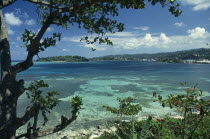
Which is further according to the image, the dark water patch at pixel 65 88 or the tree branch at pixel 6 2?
the dark water patch at pixel 65 88

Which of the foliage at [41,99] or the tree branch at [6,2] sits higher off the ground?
the tree branch at [6,2]

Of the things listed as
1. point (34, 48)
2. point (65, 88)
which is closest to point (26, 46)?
point (34, 48)

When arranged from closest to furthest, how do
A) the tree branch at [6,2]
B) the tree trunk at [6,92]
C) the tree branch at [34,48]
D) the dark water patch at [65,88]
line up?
the tree trunk at [6,92] → the tree branch at [6,2] → the tree branch at [34,48] → the dark water patch at [65,88]

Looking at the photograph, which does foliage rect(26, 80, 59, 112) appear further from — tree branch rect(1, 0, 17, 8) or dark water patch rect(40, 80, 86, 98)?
dark water patch rect(40, 80, 86, 98)

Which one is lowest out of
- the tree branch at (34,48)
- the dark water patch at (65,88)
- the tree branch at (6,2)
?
the dark water patch at (65,88)

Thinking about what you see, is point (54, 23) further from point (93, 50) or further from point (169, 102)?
point (169, 102)

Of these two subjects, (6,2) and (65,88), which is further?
(65,88)

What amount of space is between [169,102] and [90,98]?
3808cm

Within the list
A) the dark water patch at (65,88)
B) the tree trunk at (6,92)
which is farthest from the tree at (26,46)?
the dark water patch at (65,88)

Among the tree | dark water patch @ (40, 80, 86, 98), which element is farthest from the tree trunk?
dark water patch @ (40, 80, 86, 98)

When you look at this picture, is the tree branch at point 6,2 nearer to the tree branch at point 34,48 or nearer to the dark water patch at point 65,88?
the tree branch at point 34,48

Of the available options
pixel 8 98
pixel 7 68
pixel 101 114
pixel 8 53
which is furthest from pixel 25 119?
pixel 101 114

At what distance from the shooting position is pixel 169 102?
13.7 feet

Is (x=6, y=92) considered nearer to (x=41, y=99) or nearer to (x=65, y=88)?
(x=41, y=99)
